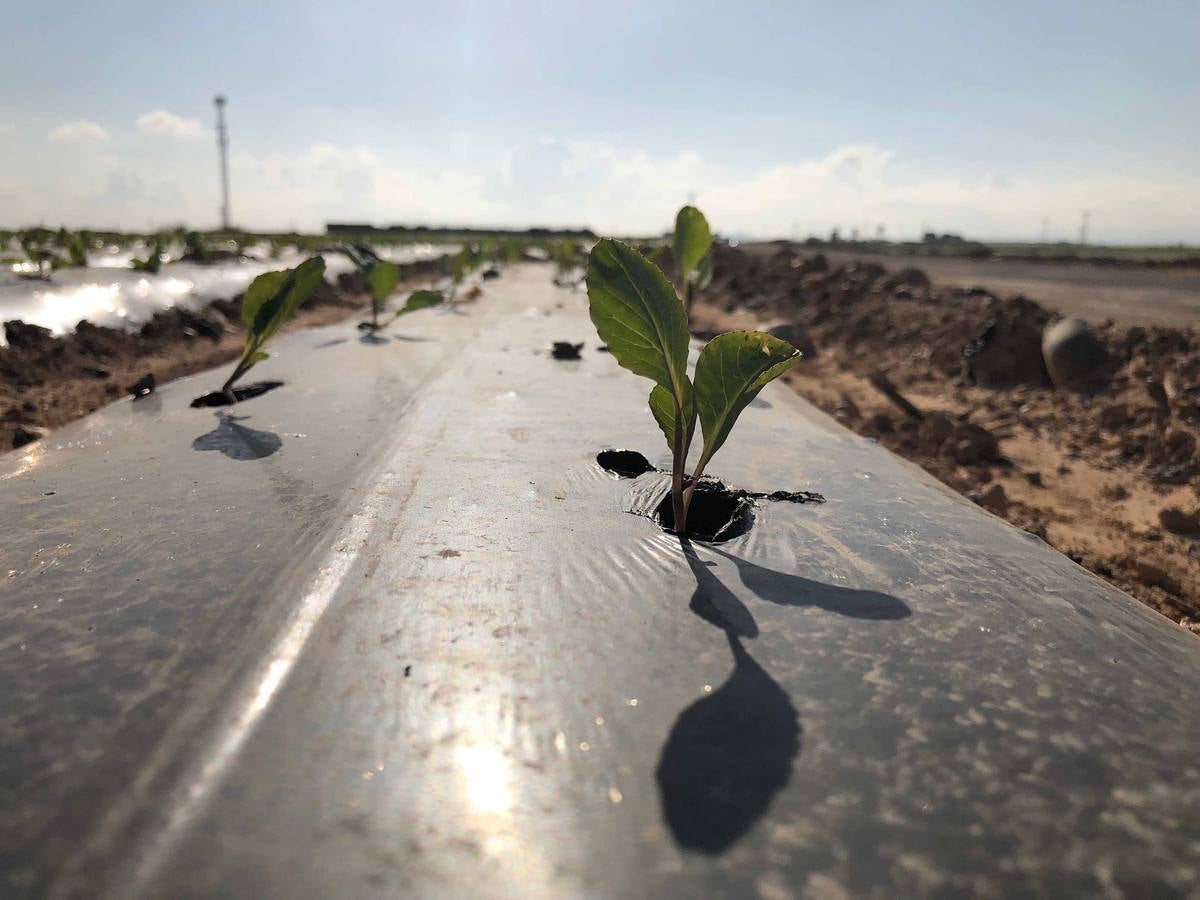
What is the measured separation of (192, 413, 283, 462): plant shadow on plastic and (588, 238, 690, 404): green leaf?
0.76m

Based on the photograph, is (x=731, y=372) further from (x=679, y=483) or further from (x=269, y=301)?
(x=269, y=301)

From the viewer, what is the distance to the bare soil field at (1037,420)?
2.07m

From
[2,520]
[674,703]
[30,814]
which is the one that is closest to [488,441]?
[2,520]

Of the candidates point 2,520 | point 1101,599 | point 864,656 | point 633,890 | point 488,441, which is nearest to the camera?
point 633,890

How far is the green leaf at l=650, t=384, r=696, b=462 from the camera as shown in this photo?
3.80 ft

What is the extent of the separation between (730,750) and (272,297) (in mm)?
1881

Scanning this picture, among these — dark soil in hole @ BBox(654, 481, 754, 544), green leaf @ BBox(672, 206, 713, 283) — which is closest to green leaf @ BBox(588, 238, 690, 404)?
dark soil in hole @ BBox(654, 481, 754, 544)

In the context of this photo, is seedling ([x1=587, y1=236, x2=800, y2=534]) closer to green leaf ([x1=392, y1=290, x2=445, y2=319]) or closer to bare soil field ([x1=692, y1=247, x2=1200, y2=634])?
bare soil field ([x1=692, y1=247, x2=1200, y2=634])

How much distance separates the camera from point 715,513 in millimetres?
1260

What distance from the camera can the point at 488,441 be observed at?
1502 millimetres

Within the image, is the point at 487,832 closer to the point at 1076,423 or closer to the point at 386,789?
the point at 386,789

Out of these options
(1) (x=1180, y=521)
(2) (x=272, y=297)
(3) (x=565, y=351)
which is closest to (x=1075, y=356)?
(1) (x=1180, y=521)

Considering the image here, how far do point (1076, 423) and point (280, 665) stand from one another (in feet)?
11.7

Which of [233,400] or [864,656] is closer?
[864,656]
